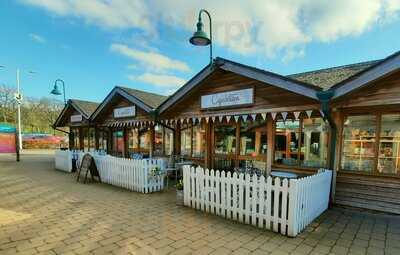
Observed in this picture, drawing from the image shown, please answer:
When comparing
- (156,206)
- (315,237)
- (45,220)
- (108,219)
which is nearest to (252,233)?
(315,237)

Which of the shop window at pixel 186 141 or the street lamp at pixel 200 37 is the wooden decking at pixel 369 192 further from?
the shop window at pixel 186 141

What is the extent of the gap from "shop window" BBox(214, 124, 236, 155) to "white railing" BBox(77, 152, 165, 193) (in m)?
2.32

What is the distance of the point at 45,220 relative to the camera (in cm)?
477

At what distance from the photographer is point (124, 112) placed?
1163 cm

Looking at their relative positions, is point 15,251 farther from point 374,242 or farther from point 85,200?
point 374,242

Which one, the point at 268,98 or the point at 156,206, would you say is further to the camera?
the point at 268,98

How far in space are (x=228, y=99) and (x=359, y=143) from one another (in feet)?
12.5

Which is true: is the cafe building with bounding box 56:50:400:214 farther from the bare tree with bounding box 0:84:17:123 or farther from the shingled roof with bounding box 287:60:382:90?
the bare tree with bounding box 0:84:17:123

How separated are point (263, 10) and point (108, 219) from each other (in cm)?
763

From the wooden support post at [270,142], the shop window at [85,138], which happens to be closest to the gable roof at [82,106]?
the shop window at [85,138]

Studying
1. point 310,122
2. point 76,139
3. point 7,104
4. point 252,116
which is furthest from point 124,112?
point 7,104

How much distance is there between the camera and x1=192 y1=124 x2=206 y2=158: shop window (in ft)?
31.6

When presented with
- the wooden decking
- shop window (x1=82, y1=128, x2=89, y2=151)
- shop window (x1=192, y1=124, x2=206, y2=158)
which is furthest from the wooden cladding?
shop window (x1=82, y1=128, x2=89, y2=151)

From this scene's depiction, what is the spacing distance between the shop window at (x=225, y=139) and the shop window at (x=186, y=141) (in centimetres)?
172
